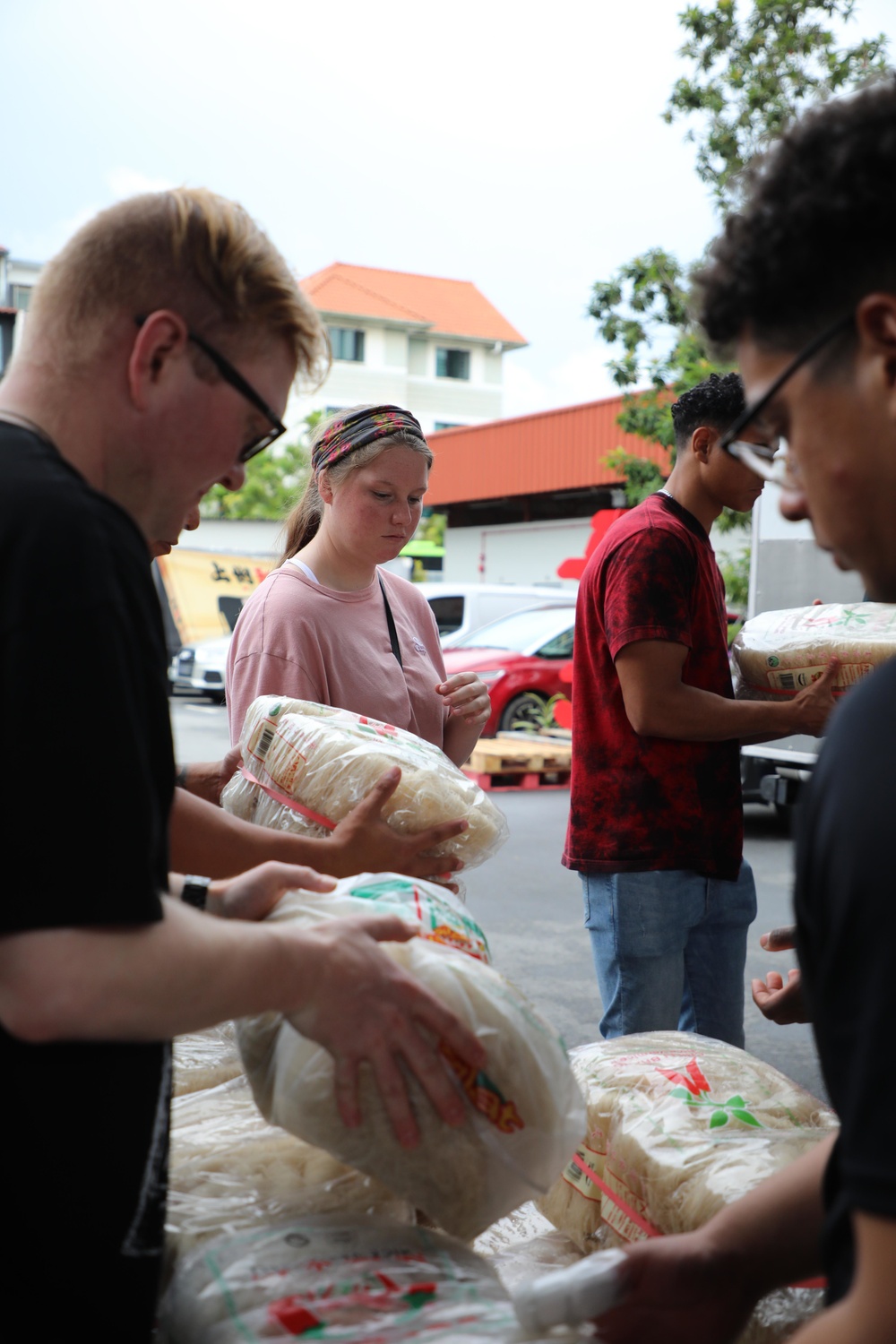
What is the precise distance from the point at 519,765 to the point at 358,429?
804 centimetres

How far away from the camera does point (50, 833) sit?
3.22ft

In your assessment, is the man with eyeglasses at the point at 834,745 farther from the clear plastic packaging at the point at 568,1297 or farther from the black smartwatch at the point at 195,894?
the black smartwatch at the point at 195,894

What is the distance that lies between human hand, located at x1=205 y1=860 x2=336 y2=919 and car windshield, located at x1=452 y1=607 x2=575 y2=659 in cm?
1078

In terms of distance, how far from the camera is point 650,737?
115 inches

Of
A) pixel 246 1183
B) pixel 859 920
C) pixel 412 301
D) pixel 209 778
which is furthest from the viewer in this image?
pixel 412 301

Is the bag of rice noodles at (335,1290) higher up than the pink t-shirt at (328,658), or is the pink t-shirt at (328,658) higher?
the pink t-shirt at (328,658)

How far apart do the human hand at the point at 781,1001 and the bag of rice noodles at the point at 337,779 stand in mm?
573

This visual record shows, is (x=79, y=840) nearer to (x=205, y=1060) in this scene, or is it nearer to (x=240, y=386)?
(x=240, y=386)

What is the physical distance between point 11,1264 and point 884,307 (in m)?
1.21

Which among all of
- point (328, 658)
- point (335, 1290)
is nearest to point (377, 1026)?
point (335, 1290)

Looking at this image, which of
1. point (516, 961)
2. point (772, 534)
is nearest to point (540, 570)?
point (772, 534)

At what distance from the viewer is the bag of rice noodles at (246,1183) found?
1407mm

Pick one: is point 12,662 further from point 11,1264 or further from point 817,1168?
point 817,1168

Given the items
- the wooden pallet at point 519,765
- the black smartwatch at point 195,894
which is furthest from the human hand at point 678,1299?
the wooden pallet at point 519,765
